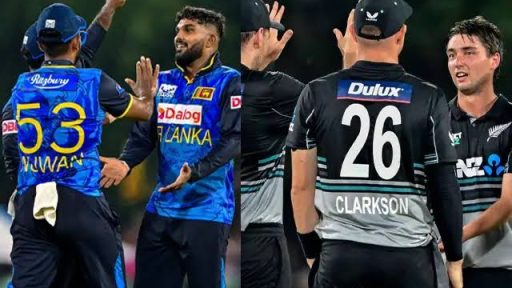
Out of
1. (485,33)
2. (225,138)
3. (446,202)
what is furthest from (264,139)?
(446,202)

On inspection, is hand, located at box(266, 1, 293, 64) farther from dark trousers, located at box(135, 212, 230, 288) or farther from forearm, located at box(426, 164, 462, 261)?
forearm, located at box(426, 164, 462, 261)

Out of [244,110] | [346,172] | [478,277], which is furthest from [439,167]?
[244,110]

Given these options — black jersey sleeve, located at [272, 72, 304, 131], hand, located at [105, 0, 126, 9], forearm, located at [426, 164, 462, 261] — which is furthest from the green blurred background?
forearm, located at [426, 164, 462, 261]

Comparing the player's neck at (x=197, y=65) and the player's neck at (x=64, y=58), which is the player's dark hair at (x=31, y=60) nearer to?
the player's neck at (x=64, y=58)

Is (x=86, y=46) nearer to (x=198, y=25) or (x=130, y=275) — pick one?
(x=198, y=25)

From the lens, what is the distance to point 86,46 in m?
6.54

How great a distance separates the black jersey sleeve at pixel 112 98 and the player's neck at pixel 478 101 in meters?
1.77

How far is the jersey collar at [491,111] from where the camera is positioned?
6.12 m

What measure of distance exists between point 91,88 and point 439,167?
192 centimetres

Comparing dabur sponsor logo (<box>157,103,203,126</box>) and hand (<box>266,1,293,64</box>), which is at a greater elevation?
hand (<box>266,1,293,64</box>)

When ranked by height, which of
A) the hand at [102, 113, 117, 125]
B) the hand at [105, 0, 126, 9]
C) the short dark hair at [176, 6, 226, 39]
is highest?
the hand at [105, 0, 126, 9]

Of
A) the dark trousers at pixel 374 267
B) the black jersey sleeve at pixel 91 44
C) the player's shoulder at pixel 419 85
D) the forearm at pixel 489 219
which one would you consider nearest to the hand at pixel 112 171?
the black jersey sleeve at pixel 91 44

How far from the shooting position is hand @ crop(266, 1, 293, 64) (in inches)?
258

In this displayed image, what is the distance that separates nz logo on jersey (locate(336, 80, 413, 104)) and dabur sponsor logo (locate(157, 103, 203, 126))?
59.3 inches
